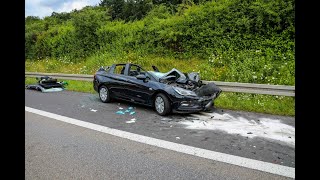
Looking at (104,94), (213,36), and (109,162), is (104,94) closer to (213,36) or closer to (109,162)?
(109,162)

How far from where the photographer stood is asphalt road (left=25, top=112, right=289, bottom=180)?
3.87m

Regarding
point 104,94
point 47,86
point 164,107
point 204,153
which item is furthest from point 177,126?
point 47,86

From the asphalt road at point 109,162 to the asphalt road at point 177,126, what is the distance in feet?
2.20

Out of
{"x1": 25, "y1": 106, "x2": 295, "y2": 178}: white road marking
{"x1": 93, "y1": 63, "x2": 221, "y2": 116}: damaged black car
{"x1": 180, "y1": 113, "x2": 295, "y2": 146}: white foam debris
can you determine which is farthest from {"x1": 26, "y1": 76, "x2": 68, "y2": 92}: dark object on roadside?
{"x1": 180, "y1": 113, "x2": 295, "y2": 146}: white foam debris

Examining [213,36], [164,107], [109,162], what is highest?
[213,36]

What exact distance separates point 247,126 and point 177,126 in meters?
1.59

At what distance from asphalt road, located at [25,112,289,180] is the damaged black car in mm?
2408

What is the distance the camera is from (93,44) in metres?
20.7

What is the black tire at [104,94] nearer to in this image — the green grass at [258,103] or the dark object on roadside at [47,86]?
the green grass at [258,103]

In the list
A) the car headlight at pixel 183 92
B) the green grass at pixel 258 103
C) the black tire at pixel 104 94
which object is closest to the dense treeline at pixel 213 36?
the green grass at pixel 258 103

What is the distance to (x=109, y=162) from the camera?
14.2ft
